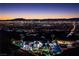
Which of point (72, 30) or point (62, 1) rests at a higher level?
point (62, 1)

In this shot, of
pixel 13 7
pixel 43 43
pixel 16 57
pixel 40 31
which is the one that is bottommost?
pixel 16 57

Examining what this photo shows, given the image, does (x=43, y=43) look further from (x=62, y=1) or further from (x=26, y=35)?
(x=62, y=1)

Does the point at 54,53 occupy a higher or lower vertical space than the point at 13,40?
lower

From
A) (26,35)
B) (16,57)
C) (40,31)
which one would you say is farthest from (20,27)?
(16,57)

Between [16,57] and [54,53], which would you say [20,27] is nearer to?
[16,57]

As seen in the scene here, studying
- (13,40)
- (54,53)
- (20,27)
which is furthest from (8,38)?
(54,53)
